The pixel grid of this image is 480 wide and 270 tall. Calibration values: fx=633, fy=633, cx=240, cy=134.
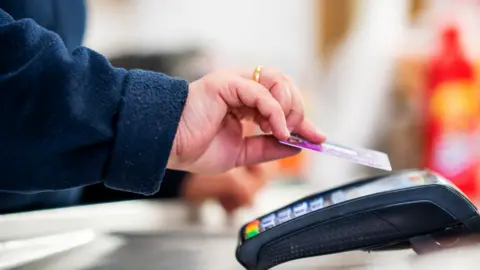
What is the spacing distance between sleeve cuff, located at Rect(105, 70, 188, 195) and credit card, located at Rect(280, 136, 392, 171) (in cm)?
10

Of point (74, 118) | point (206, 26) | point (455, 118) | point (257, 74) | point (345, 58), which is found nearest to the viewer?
point (74, 118)

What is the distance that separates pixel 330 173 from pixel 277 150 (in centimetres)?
67

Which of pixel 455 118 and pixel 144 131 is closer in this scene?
pixel 144 131

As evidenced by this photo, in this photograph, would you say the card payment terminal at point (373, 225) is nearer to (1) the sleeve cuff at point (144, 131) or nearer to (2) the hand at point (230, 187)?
(1) the sleeve cuff at point (144, 131)

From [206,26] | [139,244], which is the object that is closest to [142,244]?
[139,244]

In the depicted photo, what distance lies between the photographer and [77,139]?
0.42m

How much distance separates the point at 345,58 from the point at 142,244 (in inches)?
30.3

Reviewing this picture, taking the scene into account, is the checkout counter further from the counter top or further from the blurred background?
the blurred background

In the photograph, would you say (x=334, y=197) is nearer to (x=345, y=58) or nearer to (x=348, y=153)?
(x=348, y=153)

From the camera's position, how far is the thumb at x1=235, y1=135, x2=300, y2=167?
57 centimetres

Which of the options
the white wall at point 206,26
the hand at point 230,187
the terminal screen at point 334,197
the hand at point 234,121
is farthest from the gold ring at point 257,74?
the white wall at point 206,26

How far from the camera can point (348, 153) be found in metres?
0.51

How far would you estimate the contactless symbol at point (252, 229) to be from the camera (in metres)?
0.48

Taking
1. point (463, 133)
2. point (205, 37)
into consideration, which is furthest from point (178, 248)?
point (205, 37)
